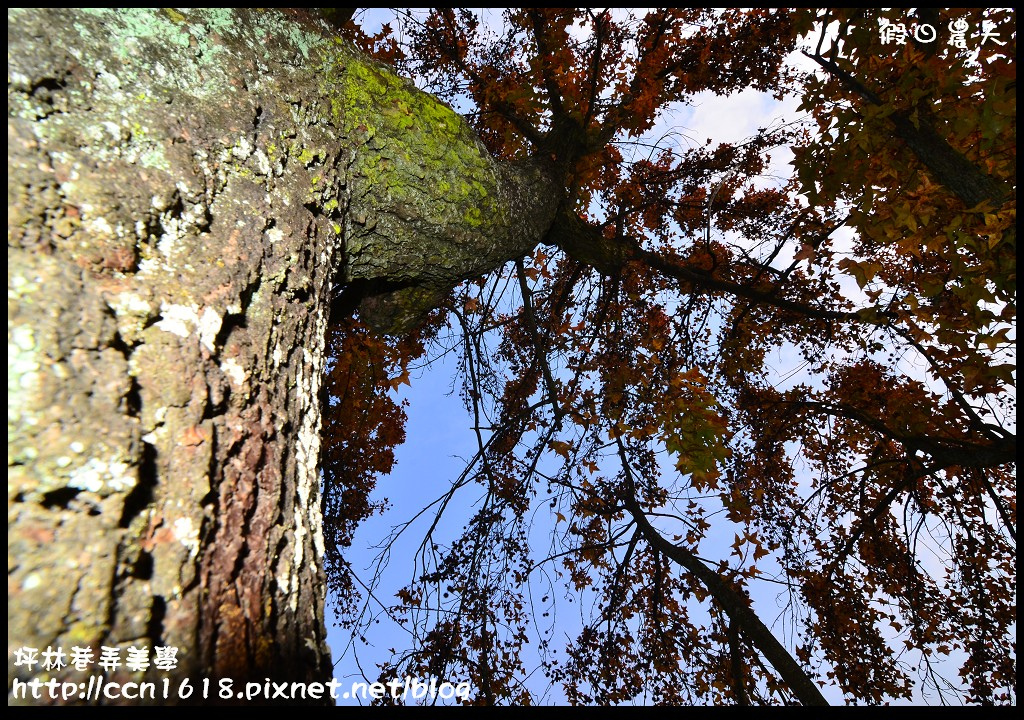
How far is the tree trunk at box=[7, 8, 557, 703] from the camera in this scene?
33.2 inches

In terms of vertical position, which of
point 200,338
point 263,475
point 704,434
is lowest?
point 263,475

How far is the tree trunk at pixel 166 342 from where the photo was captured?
84 cm

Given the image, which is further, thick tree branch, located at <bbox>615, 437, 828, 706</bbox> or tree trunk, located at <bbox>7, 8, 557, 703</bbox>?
thick tree branch, located at <bbox>615, 437, 828, 706</bbox>

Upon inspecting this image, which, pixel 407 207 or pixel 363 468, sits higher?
pixel 363 468

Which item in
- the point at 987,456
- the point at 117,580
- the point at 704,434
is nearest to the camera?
the point at 117,580

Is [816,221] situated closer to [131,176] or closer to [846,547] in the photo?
[846,547]

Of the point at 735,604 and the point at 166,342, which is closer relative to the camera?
the point at 166,342

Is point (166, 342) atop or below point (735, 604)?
atop

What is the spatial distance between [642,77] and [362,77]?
3.90 m

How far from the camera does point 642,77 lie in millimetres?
5070

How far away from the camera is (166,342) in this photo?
1102 mm

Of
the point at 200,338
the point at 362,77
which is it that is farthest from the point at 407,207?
the point at 200,338

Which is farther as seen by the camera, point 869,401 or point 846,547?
point 869,401

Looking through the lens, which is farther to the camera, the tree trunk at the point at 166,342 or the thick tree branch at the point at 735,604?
the thick tree branch at the point at 735,604
